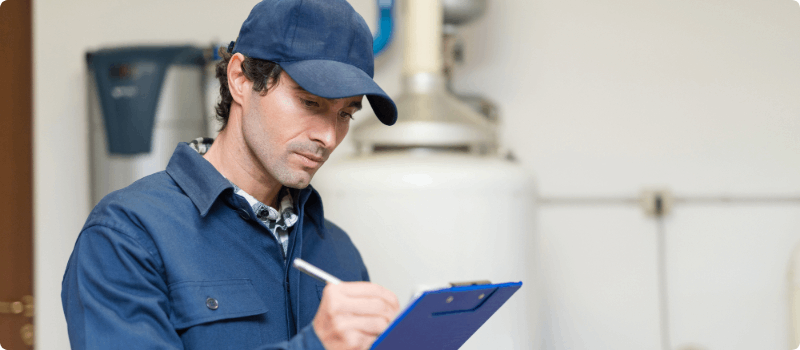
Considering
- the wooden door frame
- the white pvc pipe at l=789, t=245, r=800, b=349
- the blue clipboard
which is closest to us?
the blue clipboard

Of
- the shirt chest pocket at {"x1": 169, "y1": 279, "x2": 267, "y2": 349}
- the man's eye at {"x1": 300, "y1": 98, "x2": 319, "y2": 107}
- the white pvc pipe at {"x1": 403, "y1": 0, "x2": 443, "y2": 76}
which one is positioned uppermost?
the white pvc pipe at {"x1": 403, "y1": 0, "x2": 443, "y2": 76}

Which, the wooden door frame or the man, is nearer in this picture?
the man

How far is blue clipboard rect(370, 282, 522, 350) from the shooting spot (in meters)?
0.56

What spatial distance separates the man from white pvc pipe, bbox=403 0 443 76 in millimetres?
782

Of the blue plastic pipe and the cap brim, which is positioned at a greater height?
the blue plastic pipe

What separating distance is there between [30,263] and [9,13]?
0.69 m

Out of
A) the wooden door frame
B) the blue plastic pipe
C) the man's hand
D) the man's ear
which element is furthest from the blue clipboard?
the wooden door frame

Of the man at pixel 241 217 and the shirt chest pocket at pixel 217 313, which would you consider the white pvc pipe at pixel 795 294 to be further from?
the shirt chest pocket at pixel 217 313

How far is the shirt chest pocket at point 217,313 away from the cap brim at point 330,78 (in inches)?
8.8

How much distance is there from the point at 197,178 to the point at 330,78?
0.20 m

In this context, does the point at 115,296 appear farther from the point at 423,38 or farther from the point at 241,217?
the point at 423,38

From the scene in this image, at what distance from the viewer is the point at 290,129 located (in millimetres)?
745

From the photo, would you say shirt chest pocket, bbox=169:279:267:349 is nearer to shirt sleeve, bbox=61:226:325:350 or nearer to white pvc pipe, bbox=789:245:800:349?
shirt sleeve, bbox=61:226:325:350

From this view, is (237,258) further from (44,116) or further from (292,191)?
(44,116)
